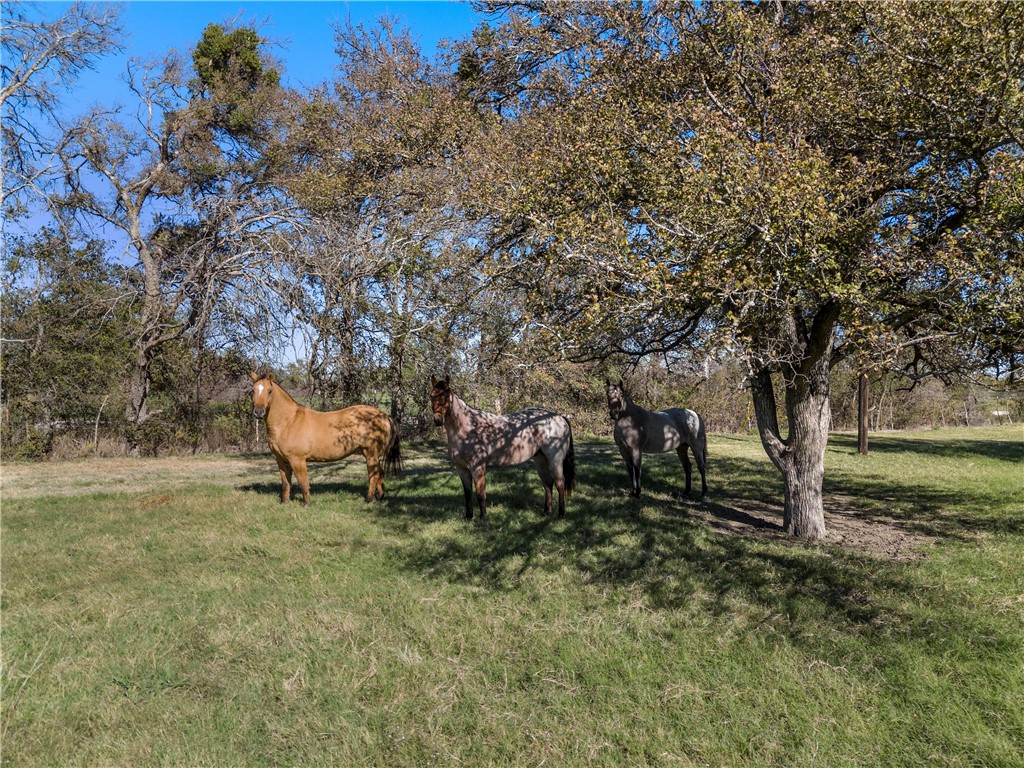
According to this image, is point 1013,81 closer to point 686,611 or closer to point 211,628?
point 686,611

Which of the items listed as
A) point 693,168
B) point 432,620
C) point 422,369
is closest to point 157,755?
point 432,620

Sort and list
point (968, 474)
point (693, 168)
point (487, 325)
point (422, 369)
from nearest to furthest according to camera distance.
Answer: point (693, 168) < point (487, 325) < point (968, 474) < point (422, 369)

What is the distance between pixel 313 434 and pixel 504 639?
20.2ft

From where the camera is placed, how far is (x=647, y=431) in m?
11.2

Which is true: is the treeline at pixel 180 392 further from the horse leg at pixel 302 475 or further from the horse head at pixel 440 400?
the horse head at pixel 440 400

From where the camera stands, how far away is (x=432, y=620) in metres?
5.40

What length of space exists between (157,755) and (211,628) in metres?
1.69

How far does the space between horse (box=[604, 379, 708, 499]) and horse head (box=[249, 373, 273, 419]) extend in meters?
5.55

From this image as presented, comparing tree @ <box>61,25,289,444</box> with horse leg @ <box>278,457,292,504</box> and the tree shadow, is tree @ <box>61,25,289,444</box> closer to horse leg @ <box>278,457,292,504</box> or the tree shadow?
horse leg @ <box>278,457,292,504</box>

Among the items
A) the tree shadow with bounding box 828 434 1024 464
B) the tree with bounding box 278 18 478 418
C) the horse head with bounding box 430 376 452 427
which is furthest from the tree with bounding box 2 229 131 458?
the tree shadow with bounding box 828 434 1024 464

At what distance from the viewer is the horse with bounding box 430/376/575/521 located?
9.05 m

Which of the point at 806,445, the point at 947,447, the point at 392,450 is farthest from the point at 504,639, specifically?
the point at 947,447

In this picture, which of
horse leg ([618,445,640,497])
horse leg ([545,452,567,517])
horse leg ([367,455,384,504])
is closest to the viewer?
horse leg ([545,452,567,517])

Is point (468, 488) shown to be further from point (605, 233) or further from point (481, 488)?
point (605, 233)
